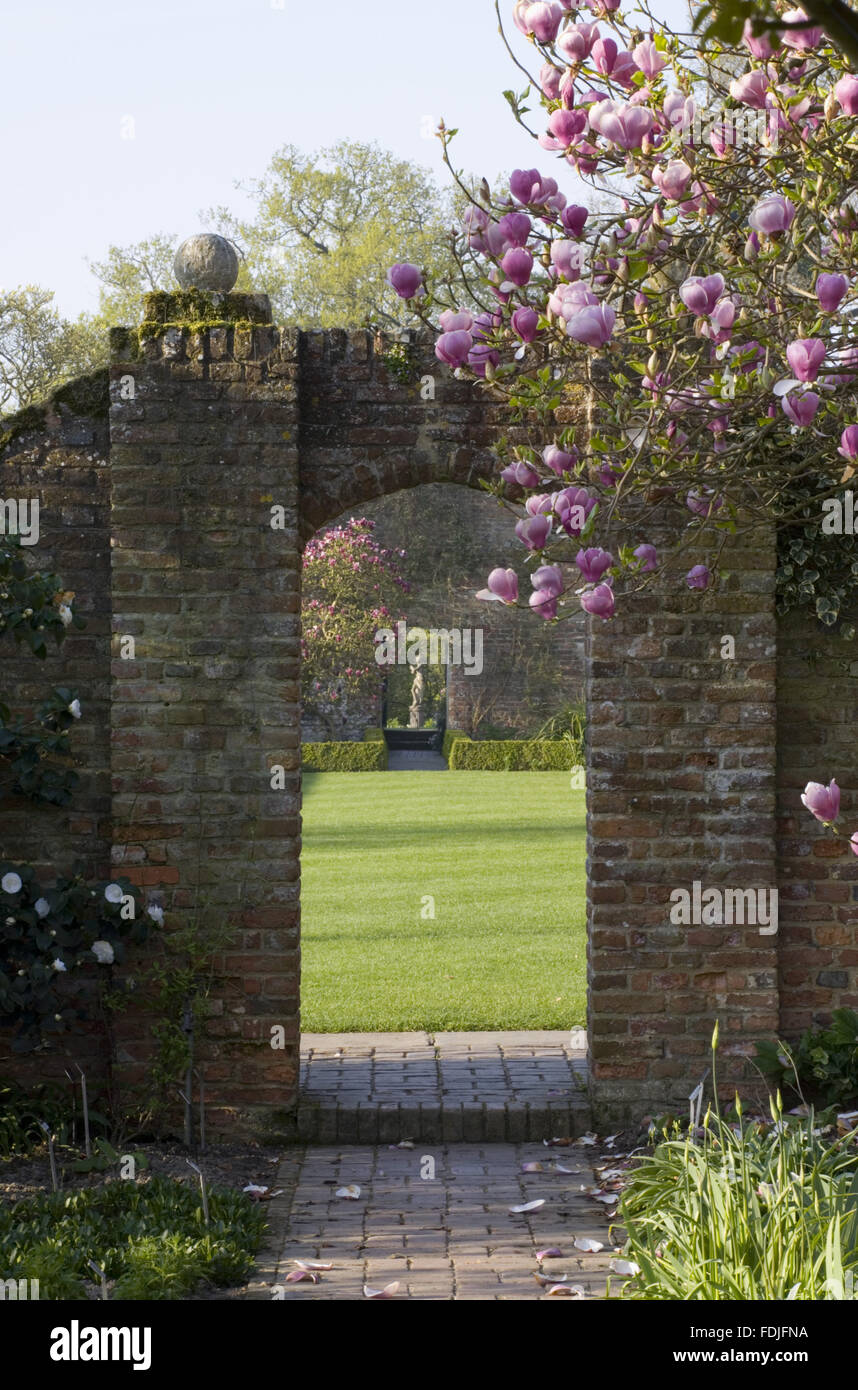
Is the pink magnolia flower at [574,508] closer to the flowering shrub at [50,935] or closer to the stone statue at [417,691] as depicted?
the flowering shrub at [50,935]

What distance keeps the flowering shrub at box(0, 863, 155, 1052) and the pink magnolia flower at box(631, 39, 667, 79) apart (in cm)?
330

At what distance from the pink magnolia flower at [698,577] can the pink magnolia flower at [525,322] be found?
1.38m

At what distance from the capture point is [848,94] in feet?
12.0

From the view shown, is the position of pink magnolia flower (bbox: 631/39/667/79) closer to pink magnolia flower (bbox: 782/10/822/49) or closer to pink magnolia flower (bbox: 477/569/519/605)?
pink magnolia flower (bbox: 782/10/822/49)

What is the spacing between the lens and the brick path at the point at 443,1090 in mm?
5688

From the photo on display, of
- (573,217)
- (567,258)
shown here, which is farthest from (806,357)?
(573,217)

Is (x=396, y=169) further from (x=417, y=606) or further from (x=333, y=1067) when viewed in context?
(x=333, y=1067)

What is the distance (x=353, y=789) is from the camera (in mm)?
19625

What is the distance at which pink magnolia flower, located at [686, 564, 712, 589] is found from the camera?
5.29 meters

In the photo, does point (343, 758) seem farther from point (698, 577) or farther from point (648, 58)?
point (648, 58)

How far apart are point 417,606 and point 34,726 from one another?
21568 mm

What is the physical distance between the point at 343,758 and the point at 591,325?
1937 cm

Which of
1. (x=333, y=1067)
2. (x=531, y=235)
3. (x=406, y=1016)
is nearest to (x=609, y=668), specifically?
(x=531, y=235)

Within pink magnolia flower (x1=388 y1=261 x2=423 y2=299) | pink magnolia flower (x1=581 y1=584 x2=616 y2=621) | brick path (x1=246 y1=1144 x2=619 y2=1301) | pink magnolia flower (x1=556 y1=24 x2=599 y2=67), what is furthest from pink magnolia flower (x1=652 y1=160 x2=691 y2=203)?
brick path (x1=246 y1=1144 x2=619 y2=1301)
